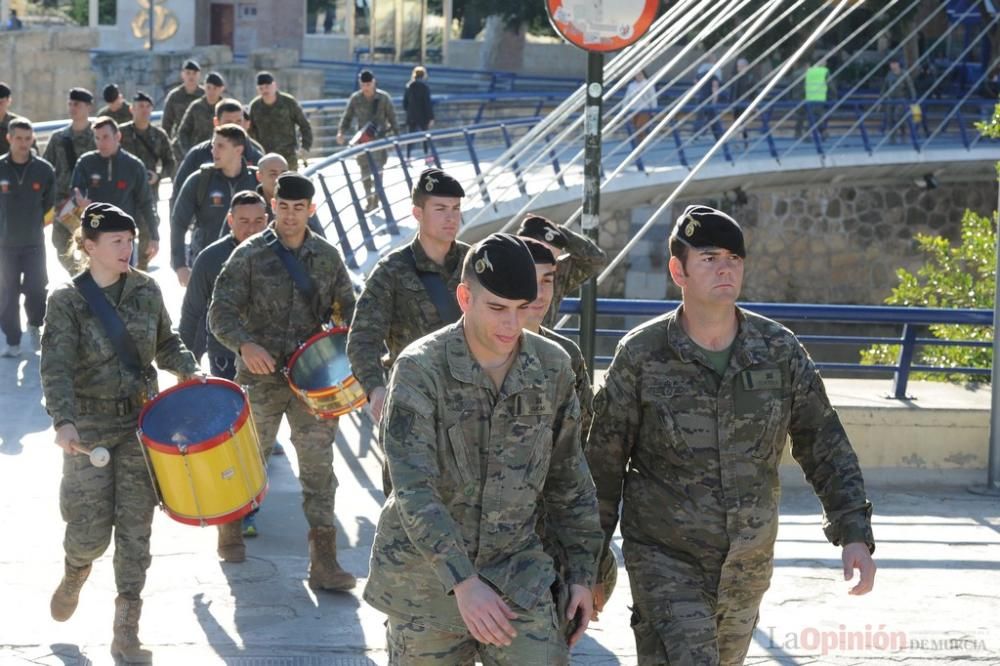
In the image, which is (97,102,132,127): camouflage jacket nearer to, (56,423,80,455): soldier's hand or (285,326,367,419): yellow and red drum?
(285,326,367,419): yellow and red drum

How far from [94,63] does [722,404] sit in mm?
34481

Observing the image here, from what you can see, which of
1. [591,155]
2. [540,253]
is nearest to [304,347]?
[591,155]

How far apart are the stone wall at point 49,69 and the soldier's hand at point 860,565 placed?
84.8ft

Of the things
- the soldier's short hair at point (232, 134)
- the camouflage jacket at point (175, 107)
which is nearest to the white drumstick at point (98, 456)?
the soldier's short hair at point (232, 134)

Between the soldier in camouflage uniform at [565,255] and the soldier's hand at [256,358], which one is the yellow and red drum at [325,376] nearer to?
the soldier's hand at [256,358]

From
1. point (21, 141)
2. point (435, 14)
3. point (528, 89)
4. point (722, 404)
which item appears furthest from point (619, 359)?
point (435, 14)

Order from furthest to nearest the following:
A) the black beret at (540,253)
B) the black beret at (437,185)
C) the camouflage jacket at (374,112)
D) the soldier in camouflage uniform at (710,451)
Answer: the camouflage jacket at (374,112) < the black beret at (437,185) < the black beret at (540,253) < the soldier in camouflage uniform at (710,451)

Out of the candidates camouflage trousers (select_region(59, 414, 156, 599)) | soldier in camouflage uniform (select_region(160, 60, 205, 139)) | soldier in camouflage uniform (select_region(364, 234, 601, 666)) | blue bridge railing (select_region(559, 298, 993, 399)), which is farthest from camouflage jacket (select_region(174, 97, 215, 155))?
soldier in camouflage uniform (select_region(364, 234, 601, 666))

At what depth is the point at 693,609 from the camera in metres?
4.72

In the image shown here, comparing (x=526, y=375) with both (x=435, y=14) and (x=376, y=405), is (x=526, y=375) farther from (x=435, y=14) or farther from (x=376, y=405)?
(x=435, y=14)

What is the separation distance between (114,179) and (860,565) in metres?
9.02

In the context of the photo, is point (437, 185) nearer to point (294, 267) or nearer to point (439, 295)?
point (439, 295)

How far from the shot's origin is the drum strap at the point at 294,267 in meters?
7.70

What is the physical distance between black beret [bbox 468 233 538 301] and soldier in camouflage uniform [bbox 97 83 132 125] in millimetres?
13096
